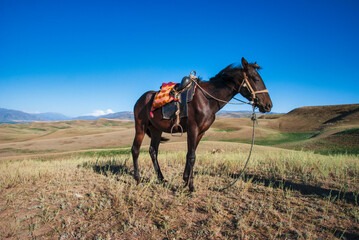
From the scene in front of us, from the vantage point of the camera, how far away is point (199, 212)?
353 cm

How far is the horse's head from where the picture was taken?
4.26 metres

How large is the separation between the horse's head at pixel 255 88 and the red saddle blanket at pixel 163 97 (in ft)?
5.08

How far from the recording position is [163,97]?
480cm

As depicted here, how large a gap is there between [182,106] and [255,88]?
1.59 metres

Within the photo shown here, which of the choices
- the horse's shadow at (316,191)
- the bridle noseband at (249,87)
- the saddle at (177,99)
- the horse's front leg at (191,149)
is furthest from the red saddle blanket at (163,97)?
→ the horse's shadow at (316,191)

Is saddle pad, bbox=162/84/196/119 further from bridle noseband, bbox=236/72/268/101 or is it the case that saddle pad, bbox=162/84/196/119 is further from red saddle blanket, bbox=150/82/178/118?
bridle noseband, bbox=236/72/268/101

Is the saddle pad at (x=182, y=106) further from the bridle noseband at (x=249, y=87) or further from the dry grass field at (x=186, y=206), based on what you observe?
the dry grass field at (x=186, y=206)

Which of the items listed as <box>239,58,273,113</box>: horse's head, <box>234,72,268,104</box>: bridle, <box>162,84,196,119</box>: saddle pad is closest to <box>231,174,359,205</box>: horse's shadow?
<box>239,58,273,113</box>: horse's head

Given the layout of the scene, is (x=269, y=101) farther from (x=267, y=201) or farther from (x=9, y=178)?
(x=9, y=178)

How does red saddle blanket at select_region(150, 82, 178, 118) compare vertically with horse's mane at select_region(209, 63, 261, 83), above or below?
below

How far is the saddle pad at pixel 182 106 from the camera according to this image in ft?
14.8

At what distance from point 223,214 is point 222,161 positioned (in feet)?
12.3

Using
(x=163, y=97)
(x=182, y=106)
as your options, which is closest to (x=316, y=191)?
(x=182, y=106)

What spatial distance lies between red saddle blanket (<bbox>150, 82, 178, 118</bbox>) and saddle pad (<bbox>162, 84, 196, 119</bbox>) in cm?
10
